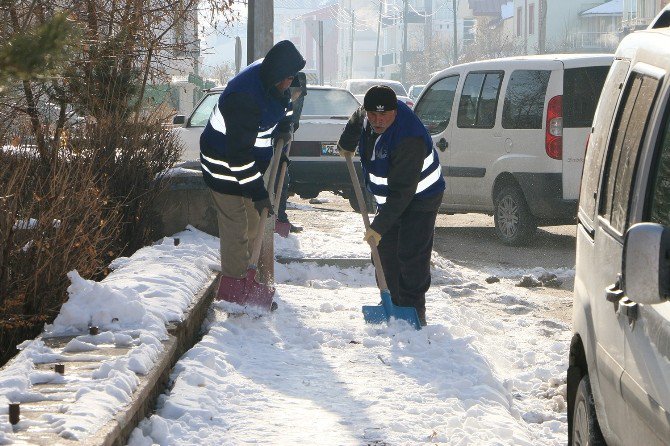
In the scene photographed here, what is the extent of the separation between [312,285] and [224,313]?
1924 mm

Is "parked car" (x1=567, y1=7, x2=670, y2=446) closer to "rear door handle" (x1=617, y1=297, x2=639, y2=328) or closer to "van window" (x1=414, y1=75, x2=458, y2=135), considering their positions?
"rear door handle" (x1=617, y1=297, x2=639, y2=328)

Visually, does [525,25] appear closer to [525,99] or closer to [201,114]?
[201,114]

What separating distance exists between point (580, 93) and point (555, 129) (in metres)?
0.42

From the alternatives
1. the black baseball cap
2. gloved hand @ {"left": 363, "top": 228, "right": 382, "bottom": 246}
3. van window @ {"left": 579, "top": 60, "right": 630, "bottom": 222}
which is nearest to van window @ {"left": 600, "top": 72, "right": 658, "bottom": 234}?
van window @ {"left": 579, "top": 60, "right": 630, "bottom": 222}

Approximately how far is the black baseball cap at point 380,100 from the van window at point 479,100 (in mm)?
5602

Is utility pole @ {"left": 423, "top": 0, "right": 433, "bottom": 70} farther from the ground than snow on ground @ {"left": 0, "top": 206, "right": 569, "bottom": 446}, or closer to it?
farther from the ground

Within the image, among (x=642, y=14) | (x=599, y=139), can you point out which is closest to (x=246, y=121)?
(x=599, y=139)

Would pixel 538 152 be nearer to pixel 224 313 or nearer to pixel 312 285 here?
pixel 312 285

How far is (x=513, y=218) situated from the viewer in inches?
481

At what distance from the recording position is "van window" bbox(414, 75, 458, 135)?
13.2m

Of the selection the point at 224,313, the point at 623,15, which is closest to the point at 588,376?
the point at 224,313

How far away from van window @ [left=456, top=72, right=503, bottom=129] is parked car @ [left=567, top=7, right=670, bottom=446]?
25.3 ft

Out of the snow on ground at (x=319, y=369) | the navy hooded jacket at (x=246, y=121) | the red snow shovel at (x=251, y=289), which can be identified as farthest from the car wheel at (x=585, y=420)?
the red snow shovel at (x=251, y=289)

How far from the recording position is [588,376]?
4074 millimetres
